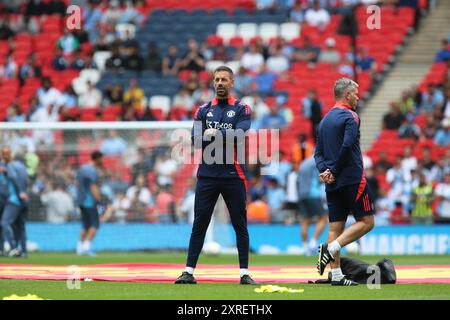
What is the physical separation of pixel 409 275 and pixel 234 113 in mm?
3818

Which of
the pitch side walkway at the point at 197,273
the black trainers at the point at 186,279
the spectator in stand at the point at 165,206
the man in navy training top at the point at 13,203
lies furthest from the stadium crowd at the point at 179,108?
the black trainers at the point at 186,279

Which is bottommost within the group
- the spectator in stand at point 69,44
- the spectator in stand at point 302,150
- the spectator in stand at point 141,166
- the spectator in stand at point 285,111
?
the spectator in stand at point 141,166

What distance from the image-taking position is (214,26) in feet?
117

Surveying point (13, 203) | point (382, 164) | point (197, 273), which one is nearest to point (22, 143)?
point (13, 203)

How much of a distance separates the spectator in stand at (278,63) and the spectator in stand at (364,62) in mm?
2157

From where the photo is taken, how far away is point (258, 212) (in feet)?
91.4

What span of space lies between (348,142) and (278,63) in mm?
20049

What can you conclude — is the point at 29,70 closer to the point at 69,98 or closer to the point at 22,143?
the point at 69,98

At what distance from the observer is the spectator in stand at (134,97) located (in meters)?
32.8

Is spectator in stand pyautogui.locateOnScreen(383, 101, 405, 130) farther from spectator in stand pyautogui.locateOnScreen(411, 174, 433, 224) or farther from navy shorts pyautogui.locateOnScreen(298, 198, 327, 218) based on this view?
navy shorts pyautogui.locateOnScreen(298, 198, 327, 218)

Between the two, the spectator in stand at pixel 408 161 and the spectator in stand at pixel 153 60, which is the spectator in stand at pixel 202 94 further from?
the spectator in stand at pixel 408 161

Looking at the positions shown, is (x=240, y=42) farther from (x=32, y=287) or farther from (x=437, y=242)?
(x=32, y=287)

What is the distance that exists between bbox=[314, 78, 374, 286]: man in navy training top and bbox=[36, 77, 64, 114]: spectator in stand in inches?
801

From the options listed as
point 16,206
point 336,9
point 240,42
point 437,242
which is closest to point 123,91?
point 240,42
